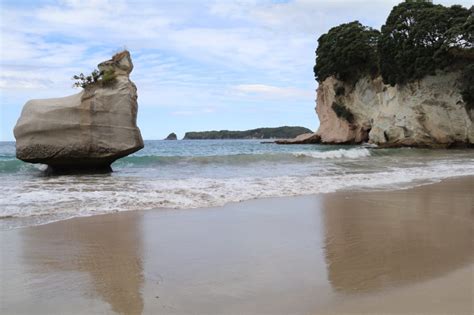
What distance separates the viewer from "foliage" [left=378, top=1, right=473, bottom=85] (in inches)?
1345

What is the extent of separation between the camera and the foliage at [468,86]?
3306 cm

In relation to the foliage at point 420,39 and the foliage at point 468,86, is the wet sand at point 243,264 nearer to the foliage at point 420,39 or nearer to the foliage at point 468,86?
the foliage at point 468,86

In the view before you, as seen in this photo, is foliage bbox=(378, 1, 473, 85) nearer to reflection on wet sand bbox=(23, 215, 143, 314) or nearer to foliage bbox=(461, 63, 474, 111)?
foliage bbox=(461, 63, 474, 111)

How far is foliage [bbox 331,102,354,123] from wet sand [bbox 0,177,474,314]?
1911 inches

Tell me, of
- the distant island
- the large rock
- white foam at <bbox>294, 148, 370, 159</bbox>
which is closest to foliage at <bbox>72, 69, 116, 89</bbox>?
the large rock

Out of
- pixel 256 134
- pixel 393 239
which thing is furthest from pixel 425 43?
pixel 256 134

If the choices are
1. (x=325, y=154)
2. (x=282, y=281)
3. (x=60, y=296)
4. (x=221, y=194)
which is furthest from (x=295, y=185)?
(x=325, y=154)

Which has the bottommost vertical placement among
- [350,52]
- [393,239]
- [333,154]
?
[393,239]

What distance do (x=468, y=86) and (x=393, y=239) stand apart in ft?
107

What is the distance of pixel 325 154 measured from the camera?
92.1 feet

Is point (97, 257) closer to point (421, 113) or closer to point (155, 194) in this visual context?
point (155, 194)

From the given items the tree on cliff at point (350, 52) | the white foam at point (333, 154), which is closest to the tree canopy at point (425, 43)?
the tree on cliff at point (350, 52)

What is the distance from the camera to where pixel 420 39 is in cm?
3691

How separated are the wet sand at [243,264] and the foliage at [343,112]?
48546 mm
